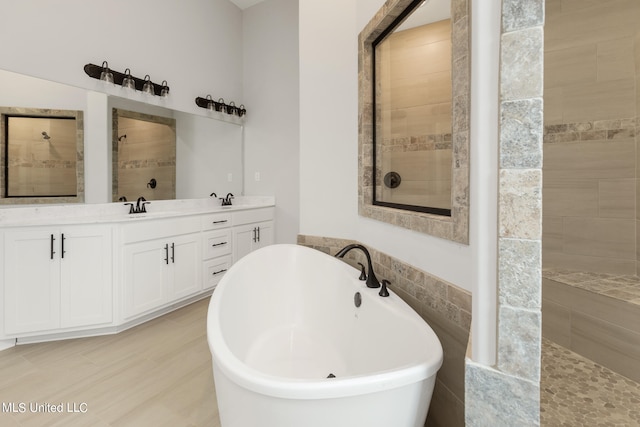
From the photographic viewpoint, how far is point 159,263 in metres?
2.40

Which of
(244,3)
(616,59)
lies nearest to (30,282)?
(244,3)

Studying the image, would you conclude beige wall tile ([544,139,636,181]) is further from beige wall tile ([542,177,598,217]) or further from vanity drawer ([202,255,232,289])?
vanity drawer ([202,255,232,289])

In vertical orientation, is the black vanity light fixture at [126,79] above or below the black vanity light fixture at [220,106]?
below

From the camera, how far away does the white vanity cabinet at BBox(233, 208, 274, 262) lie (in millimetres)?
3152

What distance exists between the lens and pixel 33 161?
2.15 m

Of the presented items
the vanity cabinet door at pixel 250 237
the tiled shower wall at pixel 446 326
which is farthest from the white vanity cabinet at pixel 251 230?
the tiled shower wall at pixel 446 326

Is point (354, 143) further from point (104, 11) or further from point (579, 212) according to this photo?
point (104, 11)

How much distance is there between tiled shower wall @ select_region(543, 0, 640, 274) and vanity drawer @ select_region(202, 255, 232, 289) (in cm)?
278

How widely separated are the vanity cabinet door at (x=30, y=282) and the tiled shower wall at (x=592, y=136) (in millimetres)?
3414

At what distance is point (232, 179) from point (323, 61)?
204cm

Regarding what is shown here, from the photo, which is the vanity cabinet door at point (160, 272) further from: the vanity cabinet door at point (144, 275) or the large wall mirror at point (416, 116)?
the large wall mirror at point (416, 116)

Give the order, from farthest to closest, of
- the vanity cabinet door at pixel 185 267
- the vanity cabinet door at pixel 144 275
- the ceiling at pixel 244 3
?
the ceiling at pixel 244 3
the vanity cabinet door at pixel 185 267
the vanity cabinet door at pixel 144 275

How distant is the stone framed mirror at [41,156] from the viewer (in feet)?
6.67

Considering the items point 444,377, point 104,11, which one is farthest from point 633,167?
point 104,11
